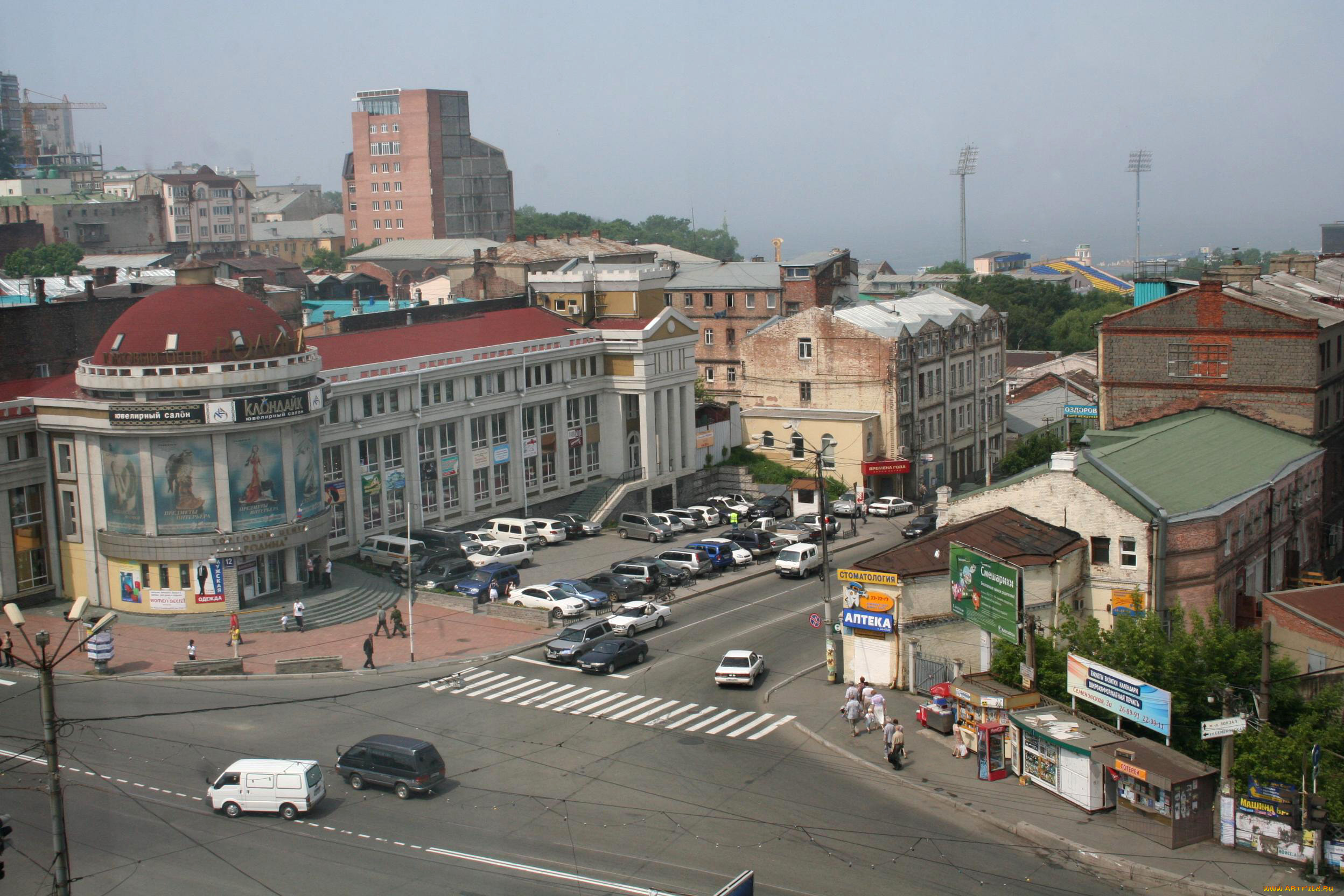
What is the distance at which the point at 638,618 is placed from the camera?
55.2 m

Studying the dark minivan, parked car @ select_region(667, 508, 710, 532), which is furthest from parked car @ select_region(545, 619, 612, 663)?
parked car @ select_region(667, 508, 710, 532)

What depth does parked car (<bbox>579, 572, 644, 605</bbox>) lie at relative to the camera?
197 feet

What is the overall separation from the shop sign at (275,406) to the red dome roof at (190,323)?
245cm

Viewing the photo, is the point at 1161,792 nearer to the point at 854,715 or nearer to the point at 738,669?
the point at 854,715

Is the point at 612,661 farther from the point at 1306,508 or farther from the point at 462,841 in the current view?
the point at 1306,508

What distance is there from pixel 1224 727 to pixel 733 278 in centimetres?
7681

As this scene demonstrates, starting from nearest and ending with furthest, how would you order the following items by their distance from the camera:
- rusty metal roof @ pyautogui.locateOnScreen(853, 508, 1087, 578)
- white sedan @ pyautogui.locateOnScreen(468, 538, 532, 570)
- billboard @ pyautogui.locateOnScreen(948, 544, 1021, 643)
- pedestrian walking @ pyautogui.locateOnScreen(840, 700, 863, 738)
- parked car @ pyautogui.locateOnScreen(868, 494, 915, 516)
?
pedestrian walking @ pyautogui.locateOnScreen(840, 700, 863, 738) < billboard @ pyautogui.locateOnScreen(948, 544, 1021, 643) < rusty metal roof @ pyautogui.locateOnScreen(853, 508, 1087, 578) < white sedan @ pyautogui.locateOnScreen(468, 538, 532, 570) < parked car @ pyautogui.locateOnScreen(868, 494, 915, 516)

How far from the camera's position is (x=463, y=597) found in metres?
59.3

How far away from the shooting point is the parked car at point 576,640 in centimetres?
5100

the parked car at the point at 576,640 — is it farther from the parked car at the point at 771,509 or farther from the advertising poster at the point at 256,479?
the parked car at the point at 771,509

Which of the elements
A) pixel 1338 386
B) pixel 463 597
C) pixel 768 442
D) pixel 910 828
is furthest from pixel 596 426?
pixel 910 828

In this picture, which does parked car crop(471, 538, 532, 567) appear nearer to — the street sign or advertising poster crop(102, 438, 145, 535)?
advertising poster crop(102, 438, 145, 535)

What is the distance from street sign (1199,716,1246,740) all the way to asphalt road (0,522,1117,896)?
17.0ft

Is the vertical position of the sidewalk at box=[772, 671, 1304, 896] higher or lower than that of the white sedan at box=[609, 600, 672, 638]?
lower
